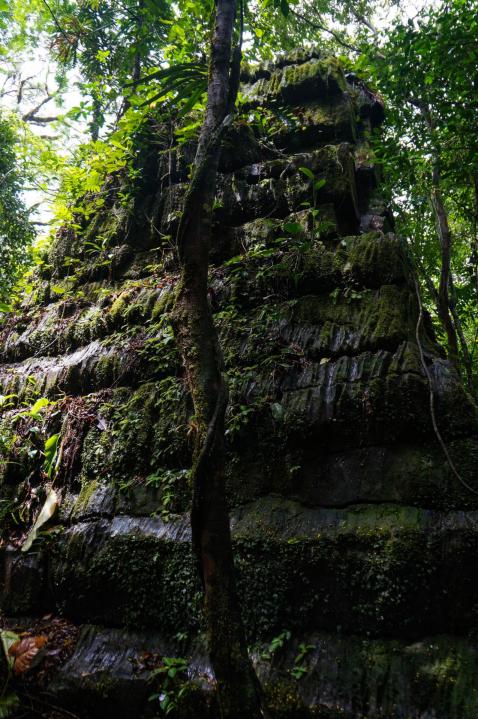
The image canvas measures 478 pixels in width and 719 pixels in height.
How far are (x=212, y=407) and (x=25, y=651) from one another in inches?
96.3

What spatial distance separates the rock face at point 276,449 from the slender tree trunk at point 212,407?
75 centimetres

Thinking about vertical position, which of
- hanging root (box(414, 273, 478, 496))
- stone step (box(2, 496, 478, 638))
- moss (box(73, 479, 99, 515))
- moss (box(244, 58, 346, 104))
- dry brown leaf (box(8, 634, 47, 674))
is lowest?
dry brown leaf (box(8, 634, 47, 674))

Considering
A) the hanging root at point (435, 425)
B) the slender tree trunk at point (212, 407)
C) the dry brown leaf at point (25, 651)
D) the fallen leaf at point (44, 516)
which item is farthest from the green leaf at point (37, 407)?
the hanging root at point (435, 425)

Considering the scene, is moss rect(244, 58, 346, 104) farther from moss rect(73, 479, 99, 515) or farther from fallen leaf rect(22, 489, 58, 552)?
fallen leaf rect(22, 489, 58, 552)

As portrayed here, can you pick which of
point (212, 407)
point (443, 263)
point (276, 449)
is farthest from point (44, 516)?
point (443, 263)

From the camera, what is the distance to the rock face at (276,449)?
2592 mm

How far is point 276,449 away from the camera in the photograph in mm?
3479

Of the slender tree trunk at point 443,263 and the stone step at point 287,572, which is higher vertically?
the slender tree trunk at point 443,263

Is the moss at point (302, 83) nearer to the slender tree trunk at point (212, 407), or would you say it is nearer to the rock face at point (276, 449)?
the rock face at point (276, 449)

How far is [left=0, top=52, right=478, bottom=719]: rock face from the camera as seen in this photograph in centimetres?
259

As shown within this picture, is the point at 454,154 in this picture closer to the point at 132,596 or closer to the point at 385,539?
the point at 385,539

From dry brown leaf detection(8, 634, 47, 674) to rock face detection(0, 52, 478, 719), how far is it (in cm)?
23

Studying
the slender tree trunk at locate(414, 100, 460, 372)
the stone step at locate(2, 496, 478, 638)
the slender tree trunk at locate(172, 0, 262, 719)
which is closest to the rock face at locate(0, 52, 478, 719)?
the stone step at locate(2, 496, 478, 638)

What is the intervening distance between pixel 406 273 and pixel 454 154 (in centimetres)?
298
